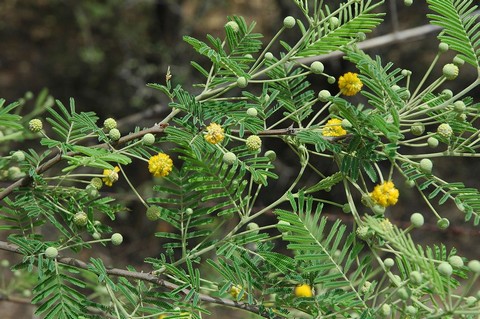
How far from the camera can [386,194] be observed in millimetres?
877

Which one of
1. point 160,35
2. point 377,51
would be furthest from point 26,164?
point 160,35

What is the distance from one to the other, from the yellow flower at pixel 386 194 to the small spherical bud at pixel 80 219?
47 centimetres

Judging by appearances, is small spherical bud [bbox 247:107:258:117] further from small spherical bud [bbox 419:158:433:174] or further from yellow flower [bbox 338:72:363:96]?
small spherical bud [bbox 419:158:433:174]

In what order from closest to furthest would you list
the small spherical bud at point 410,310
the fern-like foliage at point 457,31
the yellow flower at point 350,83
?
the small spherical bud at point 410,310
the fern-like foliage at point 457,31
the yellow flower at point 350,83

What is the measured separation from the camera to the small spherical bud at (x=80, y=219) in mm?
960

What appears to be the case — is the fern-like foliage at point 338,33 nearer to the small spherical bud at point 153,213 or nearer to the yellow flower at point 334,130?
the yellow flower at point 334,130

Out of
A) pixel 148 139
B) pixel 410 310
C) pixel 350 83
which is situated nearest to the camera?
pixel 410 310

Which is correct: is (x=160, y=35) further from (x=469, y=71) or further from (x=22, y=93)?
(x=469, y=71)

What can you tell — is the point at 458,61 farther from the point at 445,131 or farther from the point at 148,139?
the point at 148,139

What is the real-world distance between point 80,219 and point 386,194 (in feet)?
1.61

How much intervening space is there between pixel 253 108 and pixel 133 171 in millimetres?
3127

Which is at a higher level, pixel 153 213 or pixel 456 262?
pixel 456 262

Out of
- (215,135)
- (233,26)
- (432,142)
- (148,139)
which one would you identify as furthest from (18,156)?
(432,142)

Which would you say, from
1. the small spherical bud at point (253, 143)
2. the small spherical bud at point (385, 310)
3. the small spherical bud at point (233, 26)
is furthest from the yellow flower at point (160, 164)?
the small spherical bud at point (385, 310)
